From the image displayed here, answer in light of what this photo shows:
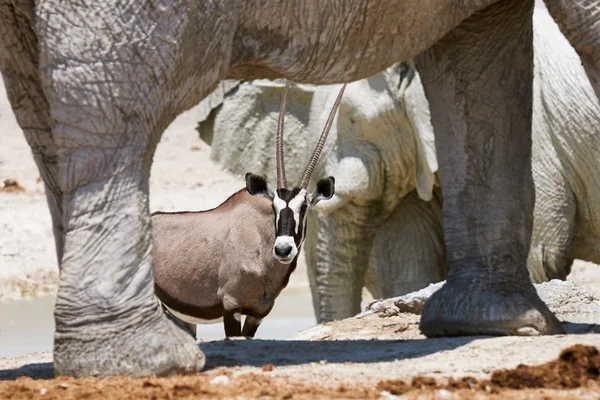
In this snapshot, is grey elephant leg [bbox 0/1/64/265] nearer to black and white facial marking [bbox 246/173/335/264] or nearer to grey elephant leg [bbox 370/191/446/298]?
black and white facial marking [bbox 246/173/335/264]

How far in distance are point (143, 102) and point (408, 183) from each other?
4598mm

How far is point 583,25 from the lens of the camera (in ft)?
12.0

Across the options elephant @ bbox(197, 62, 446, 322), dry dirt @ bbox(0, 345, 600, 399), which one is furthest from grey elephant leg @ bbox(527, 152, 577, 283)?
dry dirt @ bbox(0, 345, 600, 399)

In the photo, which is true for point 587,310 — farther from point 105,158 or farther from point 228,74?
point 105,158

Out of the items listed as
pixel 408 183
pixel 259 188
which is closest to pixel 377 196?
pixel 408 183

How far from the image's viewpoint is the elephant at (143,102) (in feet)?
10.0

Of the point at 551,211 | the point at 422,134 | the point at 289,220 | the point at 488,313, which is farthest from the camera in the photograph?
the point at 422,134

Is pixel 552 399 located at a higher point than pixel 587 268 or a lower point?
lower

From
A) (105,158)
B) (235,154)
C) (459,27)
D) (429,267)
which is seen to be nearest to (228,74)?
(105,158)

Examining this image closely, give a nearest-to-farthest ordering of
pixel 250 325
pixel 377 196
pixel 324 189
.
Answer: pixel 250 325
pixel 324 189
pixel 377 196

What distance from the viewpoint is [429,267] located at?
783 cm

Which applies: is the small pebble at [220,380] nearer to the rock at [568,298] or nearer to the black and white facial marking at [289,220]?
the black and white facial marking at [289,220]

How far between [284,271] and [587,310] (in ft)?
3.74

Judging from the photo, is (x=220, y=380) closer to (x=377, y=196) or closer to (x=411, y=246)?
(x=377, y=196)
